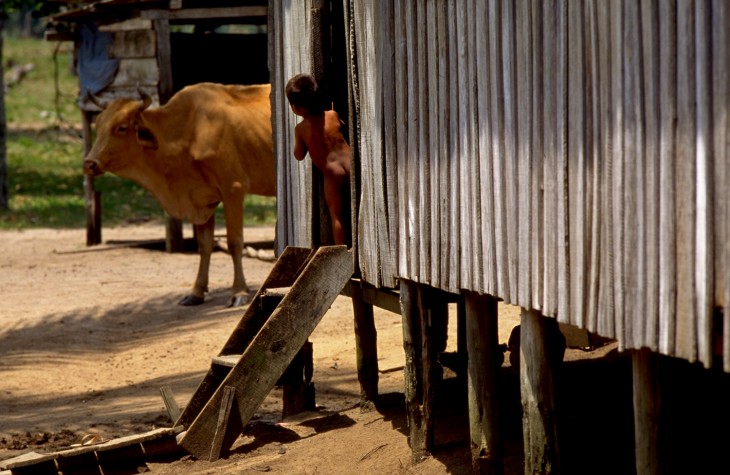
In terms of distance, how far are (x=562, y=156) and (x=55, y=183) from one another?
1877 centimetres

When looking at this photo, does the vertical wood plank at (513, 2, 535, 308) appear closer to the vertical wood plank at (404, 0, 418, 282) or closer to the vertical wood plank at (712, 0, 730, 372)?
the vertical wood plank at (404, 0, 418, 282)

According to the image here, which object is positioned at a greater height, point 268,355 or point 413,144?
point 413,144

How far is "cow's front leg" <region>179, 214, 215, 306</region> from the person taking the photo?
11.6 meters

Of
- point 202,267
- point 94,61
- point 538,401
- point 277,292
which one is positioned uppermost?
point 94,61

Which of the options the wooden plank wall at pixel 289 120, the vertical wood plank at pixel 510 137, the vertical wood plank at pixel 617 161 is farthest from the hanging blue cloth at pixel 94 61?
the vertical wood plank at pixel 617 161

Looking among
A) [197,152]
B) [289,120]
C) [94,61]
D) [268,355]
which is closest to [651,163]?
[268,355]

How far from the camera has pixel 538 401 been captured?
16.9ft

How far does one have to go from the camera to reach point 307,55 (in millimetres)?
7219

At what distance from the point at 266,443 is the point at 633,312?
3.74 metres

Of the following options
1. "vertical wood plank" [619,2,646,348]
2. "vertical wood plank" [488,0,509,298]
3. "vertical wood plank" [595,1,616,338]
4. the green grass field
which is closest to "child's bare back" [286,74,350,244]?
"vertical wood plank" [488,0,509,298]

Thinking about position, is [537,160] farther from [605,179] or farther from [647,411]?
[647,411]

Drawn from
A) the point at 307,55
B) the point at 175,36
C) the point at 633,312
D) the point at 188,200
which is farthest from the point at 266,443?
the point at 175,36

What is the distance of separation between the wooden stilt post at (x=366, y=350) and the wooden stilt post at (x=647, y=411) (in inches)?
132

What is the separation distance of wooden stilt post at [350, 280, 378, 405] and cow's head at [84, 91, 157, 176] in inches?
197
